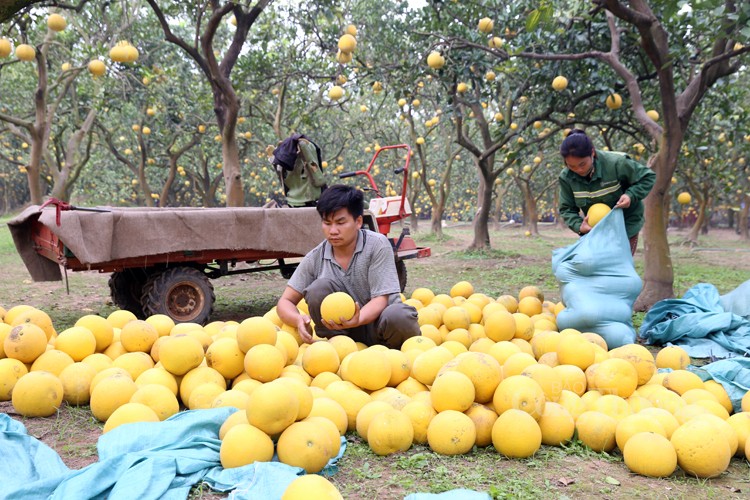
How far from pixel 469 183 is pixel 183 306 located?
92.1 ft

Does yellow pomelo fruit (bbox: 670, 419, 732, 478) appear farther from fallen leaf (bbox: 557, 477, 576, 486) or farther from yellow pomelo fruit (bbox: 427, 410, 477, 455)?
yellow pomelo fruit (bbox: 427, 410, 477, 455)

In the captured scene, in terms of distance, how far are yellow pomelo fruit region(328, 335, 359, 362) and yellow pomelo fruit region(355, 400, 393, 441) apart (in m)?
0.72

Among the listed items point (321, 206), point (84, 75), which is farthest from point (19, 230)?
point (84, 75)

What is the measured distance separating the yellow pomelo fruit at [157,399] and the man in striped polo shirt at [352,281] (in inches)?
36.3

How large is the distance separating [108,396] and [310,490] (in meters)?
1.57

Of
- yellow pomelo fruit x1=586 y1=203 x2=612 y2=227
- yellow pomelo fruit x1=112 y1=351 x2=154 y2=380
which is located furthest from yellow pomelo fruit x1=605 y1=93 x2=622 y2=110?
yellow pomelo fruit x1=112 y1=351 x2=154 y2=380

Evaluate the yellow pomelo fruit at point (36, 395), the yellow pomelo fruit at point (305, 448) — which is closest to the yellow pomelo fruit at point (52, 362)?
the yellow pomelo fruit at point (36, 395)

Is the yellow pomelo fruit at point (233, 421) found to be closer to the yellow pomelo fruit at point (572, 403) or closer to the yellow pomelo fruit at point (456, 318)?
the yellow pomelo fruit at point (572, 403)

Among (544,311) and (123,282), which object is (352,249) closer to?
(544,311)

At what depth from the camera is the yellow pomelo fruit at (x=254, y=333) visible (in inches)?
123

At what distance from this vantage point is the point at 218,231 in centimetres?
545

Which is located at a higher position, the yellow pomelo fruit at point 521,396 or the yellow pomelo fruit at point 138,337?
the yellow pomelo fruit at point 138,337

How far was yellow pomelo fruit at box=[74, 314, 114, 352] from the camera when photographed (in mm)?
3609

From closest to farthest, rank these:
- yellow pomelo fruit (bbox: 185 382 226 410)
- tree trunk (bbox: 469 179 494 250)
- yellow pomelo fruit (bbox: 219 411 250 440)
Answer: yellow pomelo fruit (bbox: 219 411 250 440)
yellow pomelo fruit (bbox: 185 382 226 410)
tree trunk (bbox: 469 179 494 250)
